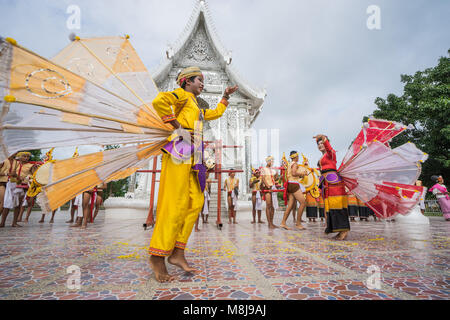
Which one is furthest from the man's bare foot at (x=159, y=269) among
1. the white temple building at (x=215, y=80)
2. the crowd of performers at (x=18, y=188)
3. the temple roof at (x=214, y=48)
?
the temple roof at (x=214, y=48)

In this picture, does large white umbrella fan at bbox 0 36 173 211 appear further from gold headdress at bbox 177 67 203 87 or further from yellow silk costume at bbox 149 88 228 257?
gold headdress at bbox 177 67 203 87

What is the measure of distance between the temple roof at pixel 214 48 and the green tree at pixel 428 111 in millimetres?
10896

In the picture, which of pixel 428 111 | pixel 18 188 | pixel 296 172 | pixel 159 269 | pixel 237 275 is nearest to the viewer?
pixel 159 269

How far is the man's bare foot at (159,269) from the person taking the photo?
184 centimetres

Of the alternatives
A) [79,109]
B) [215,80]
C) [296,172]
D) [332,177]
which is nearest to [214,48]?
[215,80]

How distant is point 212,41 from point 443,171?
20117 mm

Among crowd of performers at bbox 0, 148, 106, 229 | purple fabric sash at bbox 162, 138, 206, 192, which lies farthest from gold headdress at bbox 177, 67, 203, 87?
crowd of performers at bbox 0, 148, 106, 229

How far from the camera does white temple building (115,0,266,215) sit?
1304 centimetres

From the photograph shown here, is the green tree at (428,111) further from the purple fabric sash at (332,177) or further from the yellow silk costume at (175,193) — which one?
the yellow silk costume at (175,193)

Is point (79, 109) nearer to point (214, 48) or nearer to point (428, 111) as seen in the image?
point (214, 48)

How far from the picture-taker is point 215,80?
13.9 meters

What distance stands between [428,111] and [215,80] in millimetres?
14003
